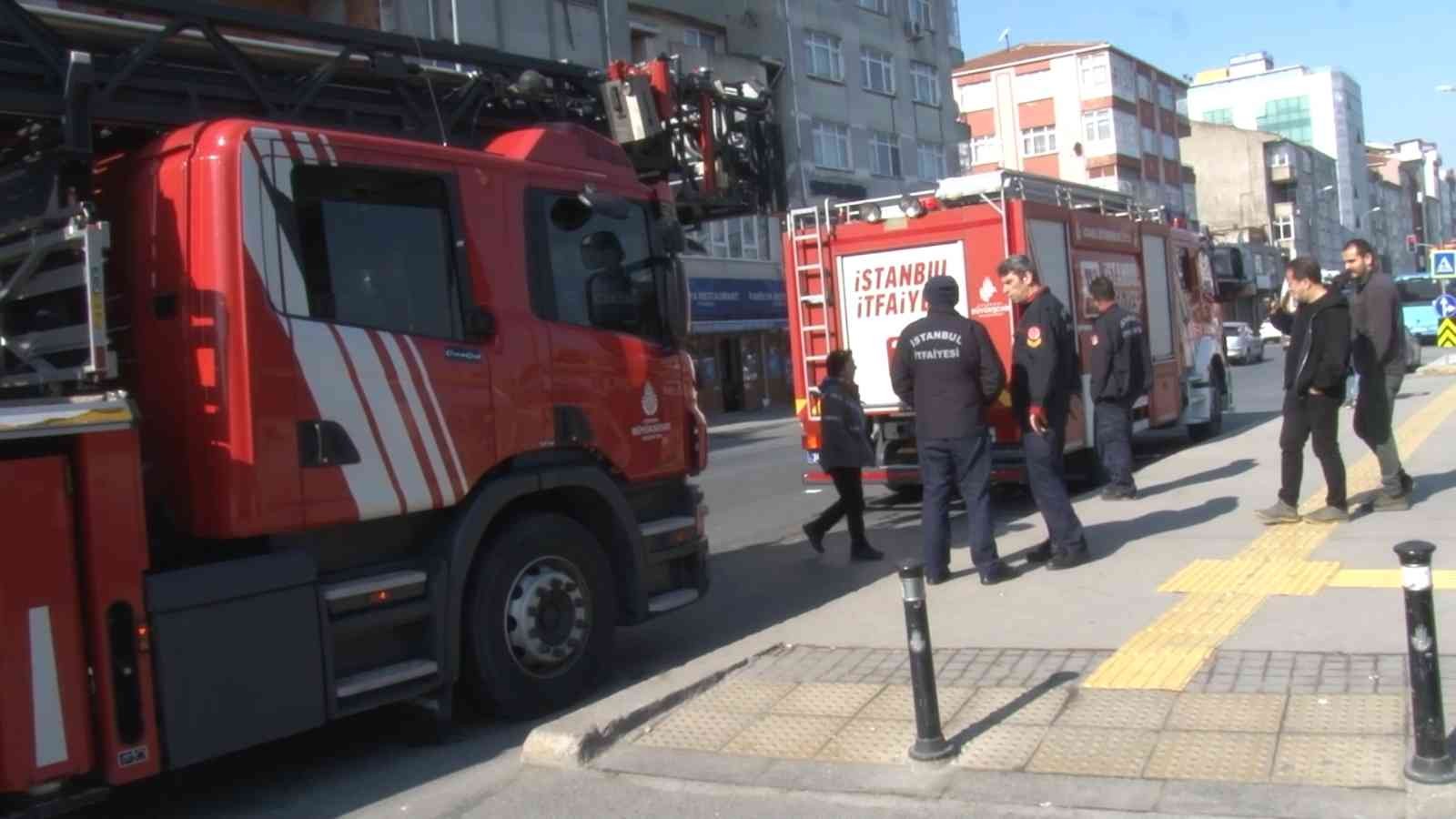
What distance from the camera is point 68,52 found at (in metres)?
5.39

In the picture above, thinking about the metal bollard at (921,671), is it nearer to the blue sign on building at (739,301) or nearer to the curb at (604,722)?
the curb at (604,722)

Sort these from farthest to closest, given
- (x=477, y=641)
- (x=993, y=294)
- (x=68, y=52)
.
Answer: (x=993, y=294), (x=477, y=641), (x=68, y=52)

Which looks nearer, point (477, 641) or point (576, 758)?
point (576, 758)

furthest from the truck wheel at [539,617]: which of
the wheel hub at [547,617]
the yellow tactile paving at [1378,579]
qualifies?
the yellow tactile paving at [1378,579]

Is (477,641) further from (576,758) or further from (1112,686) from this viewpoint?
(1112,686)

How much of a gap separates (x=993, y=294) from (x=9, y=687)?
8.77 meters

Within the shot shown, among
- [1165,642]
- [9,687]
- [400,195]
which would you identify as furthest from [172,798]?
[1165,642]

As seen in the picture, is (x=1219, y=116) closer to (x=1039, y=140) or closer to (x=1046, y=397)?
(x=1039, y=140)

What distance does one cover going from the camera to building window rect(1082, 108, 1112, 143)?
67.6 meters

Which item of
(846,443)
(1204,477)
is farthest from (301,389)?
(1204,477)

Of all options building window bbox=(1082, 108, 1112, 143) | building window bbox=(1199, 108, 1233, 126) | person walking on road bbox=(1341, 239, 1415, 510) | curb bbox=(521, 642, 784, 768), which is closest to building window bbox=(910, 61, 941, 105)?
building window bbox=(1082, 108, 1112, 143)

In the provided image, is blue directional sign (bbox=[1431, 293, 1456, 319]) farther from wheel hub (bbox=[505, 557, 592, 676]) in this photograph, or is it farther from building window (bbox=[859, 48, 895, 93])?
building window (bbox=[859, 48, 895, 93])

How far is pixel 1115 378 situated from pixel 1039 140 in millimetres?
61207

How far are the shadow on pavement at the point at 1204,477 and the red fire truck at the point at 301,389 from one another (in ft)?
18.6
